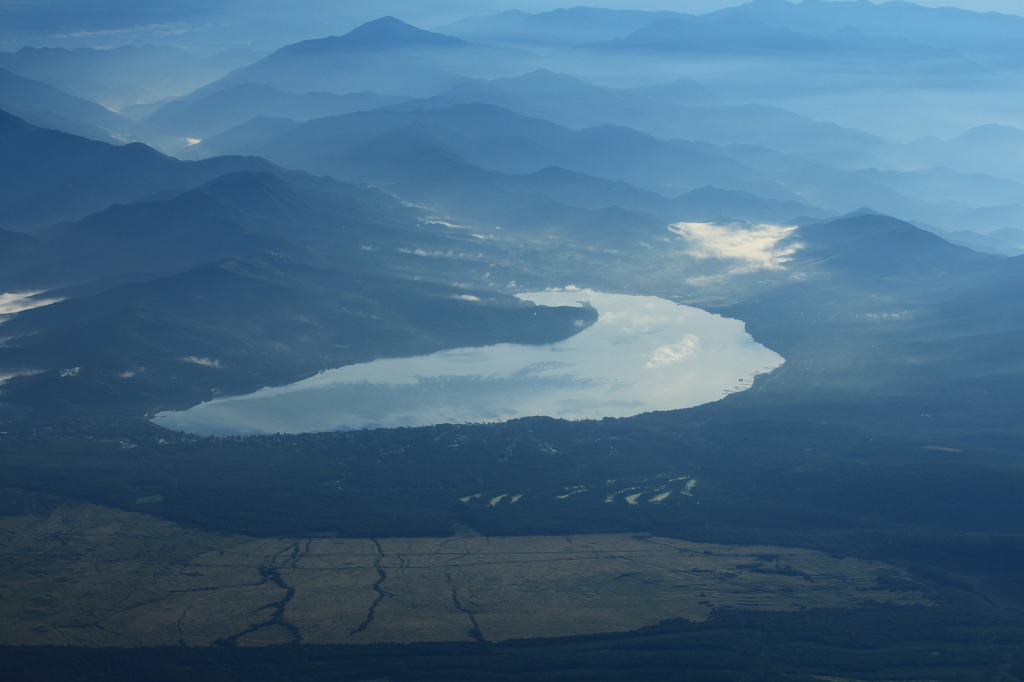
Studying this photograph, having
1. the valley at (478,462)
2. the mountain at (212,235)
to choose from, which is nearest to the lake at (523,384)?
the valley at (478,462)

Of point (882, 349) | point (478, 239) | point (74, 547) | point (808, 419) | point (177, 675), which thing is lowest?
point (177, 675)

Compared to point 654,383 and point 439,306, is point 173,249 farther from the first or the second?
point 654,383

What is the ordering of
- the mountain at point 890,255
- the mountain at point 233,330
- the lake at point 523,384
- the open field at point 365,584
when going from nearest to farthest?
the open field at point 365,584
the lake at point 523,384
the mountain at point 233,330
the mountain at point 890,255

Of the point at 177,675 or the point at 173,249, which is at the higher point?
the point at 173,249

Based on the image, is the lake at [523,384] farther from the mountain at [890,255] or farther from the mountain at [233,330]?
the mountain at [890,255]

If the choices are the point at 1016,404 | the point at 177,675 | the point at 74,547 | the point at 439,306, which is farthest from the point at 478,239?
the point at 177,675

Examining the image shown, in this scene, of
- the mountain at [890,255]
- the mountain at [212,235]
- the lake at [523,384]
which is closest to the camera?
the lake at [523,384]
